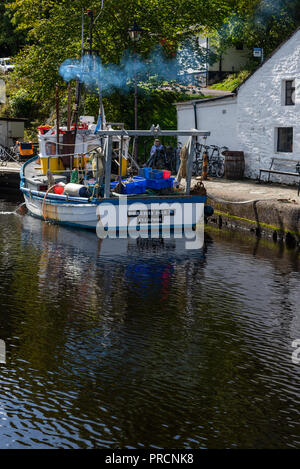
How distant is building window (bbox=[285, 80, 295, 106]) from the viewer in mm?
23297

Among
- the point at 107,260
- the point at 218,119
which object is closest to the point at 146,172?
the point at 107,260

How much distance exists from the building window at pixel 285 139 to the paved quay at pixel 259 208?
146cm

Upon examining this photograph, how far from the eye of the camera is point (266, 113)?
2447cm

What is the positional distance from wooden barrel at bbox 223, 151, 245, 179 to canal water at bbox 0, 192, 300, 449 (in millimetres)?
8210

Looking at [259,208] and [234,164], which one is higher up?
[234,164]

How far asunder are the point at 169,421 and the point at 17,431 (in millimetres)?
1766

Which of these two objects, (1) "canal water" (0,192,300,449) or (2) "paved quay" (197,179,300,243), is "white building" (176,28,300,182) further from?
(1) "canal water" (0,192,300,449)

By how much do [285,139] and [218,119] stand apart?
14.4 feet

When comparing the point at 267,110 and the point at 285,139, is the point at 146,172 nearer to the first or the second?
the point at 285,139

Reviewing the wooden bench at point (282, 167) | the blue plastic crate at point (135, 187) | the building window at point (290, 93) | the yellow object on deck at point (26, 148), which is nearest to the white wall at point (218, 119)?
the wooden bench at point (282, 167)

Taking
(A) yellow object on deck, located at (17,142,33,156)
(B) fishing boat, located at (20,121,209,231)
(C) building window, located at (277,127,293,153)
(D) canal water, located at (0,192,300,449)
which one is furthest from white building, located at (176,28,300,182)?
(A) yellow object on deck, located at (17,142,33,156)

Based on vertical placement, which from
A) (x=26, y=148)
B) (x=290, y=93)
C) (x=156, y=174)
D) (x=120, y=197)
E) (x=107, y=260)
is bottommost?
(x=107, y=260)

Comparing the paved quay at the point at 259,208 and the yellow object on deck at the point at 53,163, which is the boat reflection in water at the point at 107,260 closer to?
the paved quay at the point at 259,208

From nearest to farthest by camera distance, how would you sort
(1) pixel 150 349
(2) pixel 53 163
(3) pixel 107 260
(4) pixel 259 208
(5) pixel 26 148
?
(1) pixel 150 349, (3) pixel 107 260, (4) pixel 259 208, (2) pixel 53 163, (5) pixel 26 148
